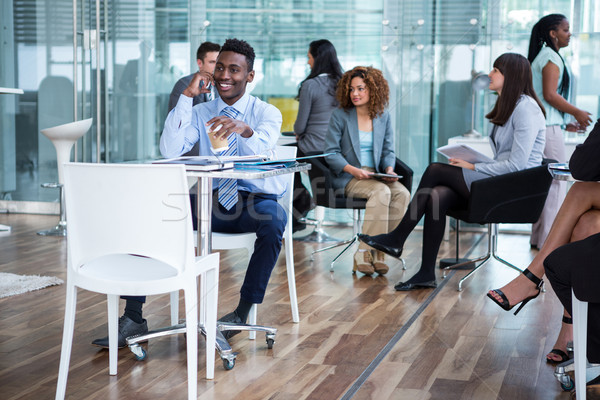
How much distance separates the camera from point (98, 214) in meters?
2.25

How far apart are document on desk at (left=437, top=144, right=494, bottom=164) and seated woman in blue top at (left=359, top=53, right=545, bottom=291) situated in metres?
0.03

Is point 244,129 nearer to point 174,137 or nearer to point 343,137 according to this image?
point 174,137

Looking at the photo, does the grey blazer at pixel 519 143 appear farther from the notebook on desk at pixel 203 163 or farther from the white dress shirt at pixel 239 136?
the notebook on desk at pixel 203 163

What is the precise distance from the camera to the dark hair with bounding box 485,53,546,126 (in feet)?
13.4

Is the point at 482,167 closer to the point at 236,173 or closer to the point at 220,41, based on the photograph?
the point at 236,173

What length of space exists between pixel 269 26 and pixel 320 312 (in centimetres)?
338

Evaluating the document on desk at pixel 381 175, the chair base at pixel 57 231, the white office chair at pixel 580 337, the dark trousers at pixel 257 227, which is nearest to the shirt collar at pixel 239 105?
the dark trousers at pixel 257 227

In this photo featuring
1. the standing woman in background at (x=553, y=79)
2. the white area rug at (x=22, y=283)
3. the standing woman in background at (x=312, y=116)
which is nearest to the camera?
the white area rug at (x=22, y=283)

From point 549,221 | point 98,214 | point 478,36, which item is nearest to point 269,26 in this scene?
point 478,36

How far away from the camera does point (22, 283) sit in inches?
156

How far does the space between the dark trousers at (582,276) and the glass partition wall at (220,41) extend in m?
3.91

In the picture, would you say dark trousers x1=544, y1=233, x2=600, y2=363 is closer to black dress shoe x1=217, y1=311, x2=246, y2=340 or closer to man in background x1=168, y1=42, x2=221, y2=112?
black dress shoe x1=217, y1=311, x2=246, y2=340

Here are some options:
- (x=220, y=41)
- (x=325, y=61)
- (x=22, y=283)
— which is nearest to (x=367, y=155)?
(x=325, y=61)

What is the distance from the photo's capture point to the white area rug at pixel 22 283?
3809mm
